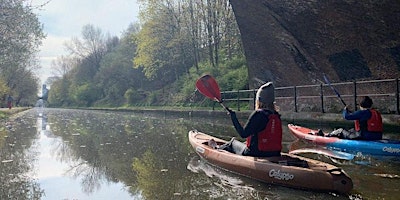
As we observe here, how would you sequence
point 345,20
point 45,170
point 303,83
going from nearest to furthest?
point 45,170
point 345,20
point 303,83

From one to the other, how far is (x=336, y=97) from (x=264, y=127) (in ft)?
28.7

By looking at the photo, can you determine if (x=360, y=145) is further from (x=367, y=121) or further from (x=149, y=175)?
(x=149, y=175)

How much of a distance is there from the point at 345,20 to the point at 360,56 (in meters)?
1.37

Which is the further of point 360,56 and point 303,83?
point 303,83

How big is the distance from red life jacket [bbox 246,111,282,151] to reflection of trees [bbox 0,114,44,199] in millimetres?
2820

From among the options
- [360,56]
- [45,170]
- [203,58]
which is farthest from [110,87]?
[45,170]

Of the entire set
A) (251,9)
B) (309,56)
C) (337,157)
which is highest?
(251,9)

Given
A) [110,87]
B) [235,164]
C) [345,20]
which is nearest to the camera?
[235,164]

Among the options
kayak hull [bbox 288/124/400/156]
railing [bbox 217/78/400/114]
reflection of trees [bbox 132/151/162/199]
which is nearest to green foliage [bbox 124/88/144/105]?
railing [bbox 217/78/400/114]

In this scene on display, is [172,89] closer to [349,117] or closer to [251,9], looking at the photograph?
[251,9]

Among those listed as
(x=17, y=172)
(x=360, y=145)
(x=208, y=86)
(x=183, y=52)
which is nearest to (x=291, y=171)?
(x=208, y=86)

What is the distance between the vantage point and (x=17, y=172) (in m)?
5.66

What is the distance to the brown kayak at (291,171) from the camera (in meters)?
4.33

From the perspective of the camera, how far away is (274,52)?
48.7ft
